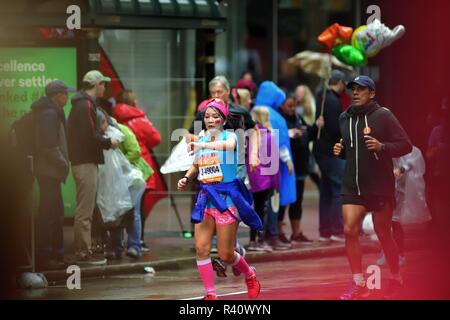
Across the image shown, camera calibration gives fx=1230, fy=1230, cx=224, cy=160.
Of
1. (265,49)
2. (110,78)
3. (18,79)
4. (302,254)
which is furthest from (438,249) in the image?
(265,49)

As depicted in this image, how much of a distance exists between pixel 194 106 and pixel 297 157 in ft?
4.79

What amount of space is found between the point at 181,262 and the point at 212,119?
3.67m

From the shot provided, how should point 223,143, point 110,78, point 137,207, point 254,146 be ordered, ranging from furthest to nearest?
point 110,78, point 137,207, point 254,146, point 223,143

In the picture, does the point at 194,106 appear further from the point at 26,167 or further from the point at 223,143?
the point at 223,143

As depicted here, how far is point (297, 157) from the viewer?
15.6 metres

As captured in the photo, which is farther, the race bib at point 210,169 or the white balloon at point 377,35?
the white balloon at point 377,35

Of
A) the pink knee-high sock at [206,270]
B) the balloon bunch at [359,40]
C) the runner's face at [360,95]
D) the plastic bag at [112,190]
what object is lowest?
the pink knee-high sock at [206,270]

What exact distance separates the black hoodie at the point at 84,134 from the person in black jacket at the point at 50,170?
34 centimetres

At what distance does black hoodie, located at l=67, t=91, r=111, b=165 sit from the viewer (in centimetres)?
1343

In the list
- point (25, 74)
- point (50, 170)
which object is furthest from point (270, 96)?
point (50, 170)

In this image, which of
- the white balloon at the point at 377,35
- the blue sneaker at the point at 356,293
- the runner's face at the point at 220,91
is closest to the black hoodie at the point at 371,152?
the blue sneaker at the point at 356,293

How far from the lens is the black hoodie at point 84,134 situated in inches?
529

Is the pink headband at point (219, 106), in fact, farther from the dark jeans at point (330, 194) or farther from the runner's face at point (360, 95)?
the dark jeans at point (330, 194)

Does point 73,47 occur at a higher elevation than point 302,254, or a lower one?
higher
